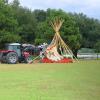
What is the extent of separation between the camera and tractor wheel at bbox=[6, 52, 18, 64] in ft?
109

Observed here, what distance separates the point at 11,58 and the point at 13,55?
0.34 meters

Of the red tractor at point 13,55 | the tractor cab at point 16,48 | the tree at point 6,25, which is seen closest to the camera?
the red tractor at point 13,55

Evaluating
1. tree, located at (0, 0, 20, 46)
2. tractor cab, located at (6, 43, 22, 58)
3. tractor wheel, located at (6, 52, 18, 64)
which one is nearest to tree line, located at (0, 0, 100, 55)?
tree, located at (0, 0, 20, 46)

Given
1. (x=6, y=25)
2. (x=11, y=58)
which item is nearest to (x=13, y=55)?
(x=11, y=58)

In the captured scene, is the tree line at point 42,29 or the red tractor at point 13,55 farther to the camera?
the tree line at point 42,29

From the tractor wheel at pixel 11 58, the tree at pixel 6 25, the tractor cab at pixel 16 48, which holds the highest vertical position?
the tree at pixel 6 25

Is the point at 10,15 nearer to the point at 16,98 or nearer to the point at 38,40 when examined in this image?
the point at 38,40

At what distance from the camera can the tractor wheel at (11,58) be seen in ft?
109

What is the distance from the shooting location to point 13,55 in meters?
33.4

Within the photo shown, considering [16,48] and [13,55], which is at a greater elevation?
[16,48]

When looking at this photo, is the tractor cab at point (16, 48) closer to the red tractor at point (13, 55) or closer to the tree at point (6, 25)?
the red tractor at point (13, 55)

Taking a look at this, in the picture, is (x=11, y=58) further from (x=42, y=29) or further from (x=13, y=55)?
(x=42, y=29)

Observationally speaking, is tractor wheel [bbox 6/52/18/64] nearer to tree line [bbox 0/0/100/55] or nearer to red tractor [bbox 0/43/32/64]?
red tractor [bbox 0/43/32/64]

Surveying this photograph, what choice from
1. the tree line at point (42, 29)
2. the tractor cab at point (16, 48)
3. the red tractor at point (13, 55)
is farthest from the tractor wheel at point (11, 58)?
the tree line at point (42, 29)
